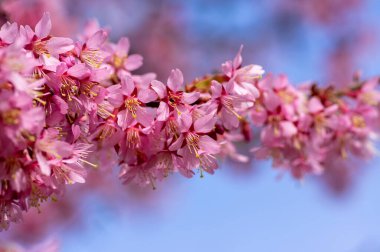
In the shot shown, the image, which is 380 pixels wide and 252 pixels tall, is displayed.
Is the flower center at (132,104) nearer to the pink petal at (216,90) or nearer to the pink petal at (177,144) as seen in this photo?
the pink petal at (177,144)

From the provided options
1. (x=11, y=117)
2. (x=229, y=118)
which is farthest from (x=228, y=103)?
(x=11, y=117)

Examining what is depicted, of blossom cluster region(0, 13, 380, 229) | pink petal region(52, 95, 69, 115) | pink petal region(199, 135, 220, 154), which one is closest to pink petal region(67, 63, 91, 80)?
blossom cluster region(0, 13, 380, 229)

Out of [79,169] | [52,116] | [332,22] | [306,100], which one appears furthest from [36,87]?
[332,22]

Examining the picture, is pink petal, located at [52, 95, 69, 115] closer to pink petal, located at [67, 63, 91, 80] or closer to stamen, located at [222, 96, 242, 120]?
pink petal, located at [67, 63, 91, 80]

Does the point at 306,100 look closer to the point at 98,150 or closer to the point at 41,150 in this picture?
the point at 98,150

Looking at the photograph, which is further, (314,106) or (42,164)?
(314,106)

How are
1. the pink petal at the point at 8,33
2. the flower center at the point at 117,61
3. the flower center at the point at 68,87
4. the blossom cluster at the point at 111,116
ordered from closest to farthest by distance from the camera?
the blossom cluster at the point at 111,116
the pink petal at the point at 8,33
the flower center at the point at 68,87
the flower center at the point at 117,61

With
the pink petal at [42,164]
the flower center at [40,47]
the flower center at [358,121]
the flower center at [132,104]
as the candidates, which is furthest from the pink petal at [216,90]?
the flower center at [358,121]

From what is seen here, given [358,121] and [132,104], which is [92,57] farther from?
[358,121]
